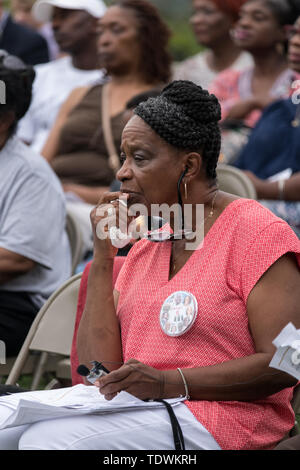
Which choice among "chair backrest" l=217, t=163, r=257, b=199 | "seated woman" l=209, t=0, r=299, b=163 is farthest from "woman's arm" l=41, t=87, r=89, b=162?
"chair backrest" l=217, t=163, r=257, b=199

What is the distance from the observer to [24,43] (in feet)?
26.1

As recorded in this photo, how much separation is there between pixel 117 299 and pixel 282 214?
6.17 feet

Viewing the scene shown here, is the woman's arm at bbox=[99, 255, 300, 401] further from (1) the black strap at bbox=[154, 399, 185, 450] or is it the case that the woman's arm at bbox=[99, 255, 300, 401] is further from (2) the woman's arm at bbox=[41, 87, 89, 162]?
(2) the woman's arm at bbox=[41, 87, 89, 162]

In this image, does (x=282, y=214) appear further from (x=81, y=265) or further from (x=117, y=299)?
(x=117, y=299)

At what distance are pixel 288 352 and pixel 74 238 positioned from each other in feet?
7.61

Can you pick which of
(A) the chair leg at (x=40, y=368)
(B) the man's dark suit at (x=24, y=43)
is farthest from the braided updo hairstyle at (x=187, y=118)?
(B) the man's dark suit at (x=24, y=43)

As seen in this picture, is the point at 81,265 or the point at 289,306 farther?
the point at 81,265

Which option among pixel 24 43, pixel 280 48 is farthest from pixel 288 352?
pixel 24 43

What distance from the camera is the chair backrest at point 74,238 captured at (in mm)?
4449

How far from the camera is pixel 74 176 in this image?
19.0ft

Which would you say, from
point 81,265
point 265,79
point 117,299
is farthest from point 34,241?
point 265,79

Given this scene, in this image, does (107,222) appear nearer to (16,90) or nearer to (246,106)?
(16,90)

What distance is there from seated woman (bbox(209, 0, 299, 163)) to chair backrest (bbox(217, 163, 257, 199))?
1.29 metres

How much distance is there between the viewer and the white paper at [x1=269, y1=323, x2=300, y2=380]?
92.4 inches
